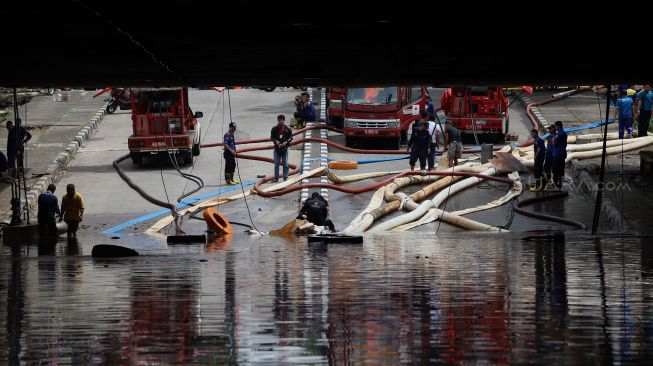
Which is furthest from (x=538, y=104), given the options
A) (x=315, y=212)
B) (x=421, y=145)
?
(x=315, y=212)

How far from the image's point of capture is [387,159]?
3238cm

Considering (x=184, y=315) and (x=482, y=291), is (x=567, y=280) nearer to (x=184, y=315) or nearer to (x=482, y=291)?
(x=482, y=291)

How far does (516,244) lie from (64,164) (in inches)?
645

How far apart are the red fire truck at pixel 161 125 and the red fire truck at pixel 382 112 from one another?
4.62 m

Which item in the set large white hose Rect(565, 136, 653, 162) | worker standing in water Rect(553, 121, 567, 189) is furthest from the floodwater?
large white hose Rect(565, 136, 653, 162)

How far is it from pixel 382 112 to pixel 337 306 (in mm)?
22266

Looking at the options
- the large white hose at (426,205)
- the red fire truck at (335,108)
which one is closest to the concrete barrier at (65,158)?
the red fire truck at (335,108)

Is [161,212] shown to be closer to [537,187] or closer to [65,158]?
[65,158]

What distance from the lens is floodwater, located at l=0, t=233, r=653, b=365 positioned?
32.2 feet

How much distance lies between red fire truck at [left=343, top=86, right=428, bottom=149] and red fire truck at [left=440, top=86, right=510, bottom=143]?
125cm

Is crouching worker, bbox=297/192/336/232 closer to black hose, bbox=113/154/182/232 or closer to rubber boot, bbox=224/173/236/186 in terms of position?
black hose, bbox=113/154/182/232

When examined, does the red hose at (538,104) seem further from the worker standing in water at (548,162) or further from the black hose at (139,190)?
the black hose at (139,190)

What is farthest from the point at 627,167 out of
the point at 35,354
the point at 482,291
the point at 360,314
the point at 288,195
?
the point at 35,354

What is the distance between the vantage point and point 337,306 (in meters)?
12.4
